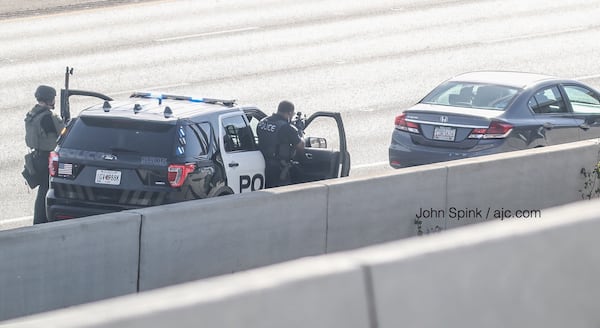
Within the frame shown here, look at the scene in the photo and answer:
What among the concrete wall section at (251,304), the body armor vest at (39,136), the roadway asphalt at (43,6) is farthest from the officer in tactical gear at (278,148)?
the roadway asphalt at (43,6)

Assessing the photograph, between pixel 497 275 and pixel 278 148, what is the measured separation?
21.8ft

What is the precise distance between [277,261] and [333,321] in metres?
4.59

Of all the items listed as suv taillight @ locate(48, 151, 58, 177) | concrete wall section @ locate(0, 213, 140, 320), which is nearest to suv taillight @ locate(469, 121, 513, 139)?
suv taillight @ locate(48, 151, 58, 177)

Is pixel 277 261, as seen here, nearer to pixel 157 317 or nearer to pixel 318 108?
pixel 157 317

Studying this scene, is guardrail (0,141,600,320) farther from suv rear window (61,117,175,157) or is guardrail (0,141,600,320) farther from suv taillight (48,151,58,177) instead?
suv taillight (48,151,58,177)

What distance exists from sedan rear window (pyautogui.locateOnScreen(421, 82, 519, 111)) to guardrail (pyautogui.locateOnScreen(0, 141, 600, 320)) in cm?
200

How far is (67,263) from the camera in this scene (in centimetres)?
866

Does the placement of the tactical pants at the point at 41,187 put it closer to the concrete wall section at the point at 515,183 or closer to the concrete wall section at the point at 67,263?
the concrete wall section at the point at 67,263

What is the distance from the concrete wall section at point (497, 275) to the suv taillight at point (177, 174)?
17.5ft

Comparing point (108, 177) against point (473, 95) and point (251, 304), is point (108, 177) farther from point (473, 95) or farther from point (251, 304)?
point (251, 304)

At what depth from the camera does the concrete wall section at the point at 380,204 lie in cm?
1046

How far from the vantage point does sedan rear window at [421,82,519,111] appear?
1447cm

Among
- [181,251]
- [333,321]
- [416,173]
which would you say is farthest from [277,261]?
[333,321]

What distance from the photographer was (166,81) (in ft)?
70.2
